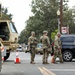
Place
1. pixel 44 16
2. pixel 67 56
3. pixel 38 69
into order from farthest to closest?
pixel 44 16 < pixel 67 56 < pixel 38 69

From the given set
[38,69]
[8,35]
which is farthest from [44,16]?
[38,69]

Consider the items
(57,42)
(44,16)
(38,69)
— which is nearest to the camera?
(38,69)

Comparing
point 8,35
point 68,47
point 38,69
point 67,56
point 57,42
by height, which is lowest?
point 38,69

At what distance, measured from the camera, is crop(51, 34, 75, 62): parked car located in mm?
23047

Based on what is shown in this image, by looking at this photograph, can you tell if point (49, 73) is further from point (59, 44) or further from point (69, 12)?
point (69, 12)

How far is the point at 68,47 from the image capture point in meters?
23.1

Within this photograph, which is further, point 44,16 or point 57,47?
point 44,16

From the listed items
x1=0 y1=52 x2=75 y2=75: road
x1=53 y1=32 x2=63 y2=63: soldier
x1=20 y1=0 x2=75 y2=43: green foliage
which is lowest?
x1=0 y1=52 x2=75 y2=75: road

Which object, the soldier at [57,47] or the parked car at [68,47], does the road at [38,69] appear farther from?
the parked car at [68,47]

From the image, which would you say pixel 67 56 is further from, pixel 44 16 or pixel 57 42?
pixel 44 16

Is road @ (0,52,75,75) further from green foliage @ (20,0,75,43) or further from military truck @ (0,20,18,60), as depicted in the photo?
green foliage @ (20,0,75,43)

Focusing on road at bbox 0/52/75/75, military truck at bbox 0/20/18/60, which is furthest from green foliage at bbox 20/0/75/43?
road at bbox 0/52/75/75

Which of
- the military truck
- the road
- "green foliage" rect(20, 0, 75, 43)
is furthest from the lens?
"green foliage" rect(20, 0, 75, 43)

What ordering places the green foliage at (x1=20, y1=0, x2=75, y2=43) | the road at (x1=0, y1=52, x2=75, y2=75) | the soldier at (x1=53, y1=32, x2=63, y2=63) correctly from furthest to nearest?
the green foliage at (x1=20, y1=0, x2=75, y2=43) → the soldier at (x1=53, y1=32, x2=63, y2=63) → the road at (x1=0, y1=52, x2=75, y2=75)
